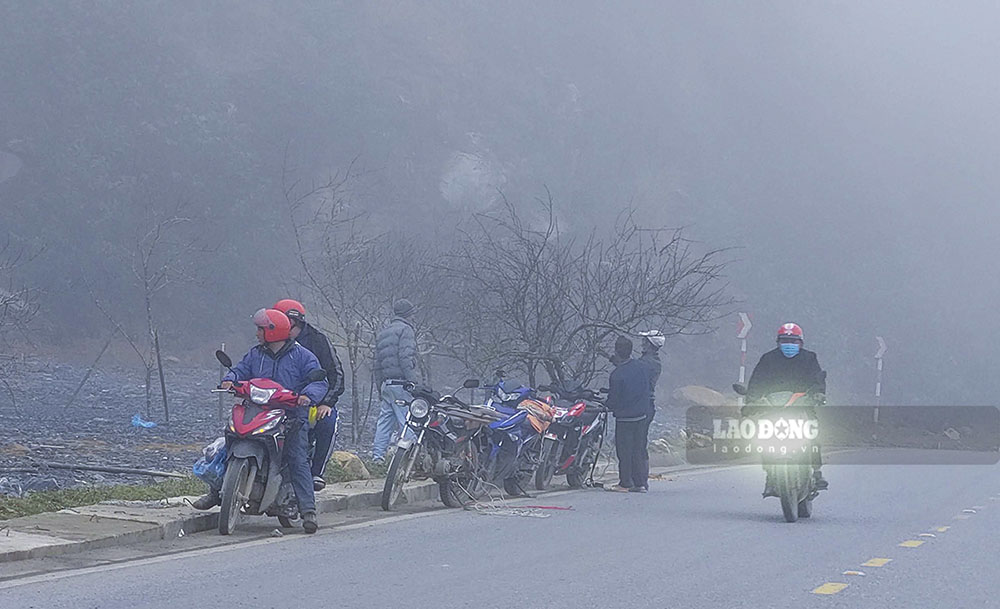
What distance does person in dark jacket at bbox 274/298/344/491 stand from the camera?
11.8 metres

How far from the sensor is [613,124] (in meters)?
62.1

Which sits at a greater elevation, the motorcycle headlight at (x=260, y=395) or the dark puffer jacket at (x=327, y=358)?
the dark puffer jacket at (x=327, y=358)

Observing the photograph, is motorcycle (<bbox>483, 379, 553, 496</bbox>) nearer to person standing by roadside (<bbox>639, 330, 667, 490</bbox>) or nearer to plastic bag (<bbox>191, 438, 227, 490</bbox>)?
person standing by roadside (<bbox>639, 330, 667, 490</bbox>)

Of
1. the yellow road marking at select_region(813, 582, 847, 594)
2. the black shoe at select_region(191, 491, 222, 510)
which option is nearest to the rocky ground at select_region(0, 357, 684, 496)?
the black shoe at select_region(191, 491, 222, 510)

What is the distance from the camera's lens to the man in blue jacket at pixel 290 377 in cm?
1127

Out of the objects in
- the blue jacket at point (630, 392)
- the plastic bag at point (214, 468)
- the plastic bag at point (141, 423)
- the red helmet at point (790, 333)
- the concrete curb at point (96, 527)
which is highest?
the red helmet at point (790, 333)

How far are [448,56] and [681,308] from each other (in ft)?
139

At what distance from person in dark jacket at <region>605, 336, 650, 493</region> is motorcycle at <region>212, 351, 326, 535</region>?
6538mm

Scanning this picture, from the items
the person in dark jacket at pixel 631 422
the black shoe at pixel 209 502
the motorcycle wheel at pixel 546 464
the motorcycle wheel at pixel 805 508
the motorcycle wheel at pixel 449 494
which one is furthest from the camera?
the person in dark jacket at pixel 631 422

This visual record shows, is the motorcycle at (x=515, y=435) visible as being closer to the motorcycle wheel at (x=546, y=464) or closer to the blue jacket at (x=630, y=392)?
the motorcycle wheel at (x=546, y=464)

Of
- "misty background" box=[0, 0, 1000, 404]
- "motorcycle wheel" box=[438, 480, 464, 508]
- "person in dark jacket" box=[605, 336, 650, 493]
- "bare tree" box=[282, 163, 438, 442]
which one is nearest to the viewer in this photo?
"motorcycle wheel" box=[438, 480, 464, 508]

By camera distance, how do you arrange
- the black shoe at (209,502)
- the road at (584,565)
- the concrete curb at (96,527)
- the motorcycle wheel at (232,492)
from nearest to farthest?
the road at (584,565) → the concrete curb at (96,527) → the motorcycle wheel at (232,492) → the black shoe at (209,502)

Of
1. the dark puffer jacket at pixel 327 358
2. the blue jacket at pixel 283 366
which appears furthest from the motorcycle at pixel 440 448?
the blue jacket at pixel 283 366

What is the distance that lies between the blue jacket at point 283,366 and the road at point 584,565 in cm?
123
